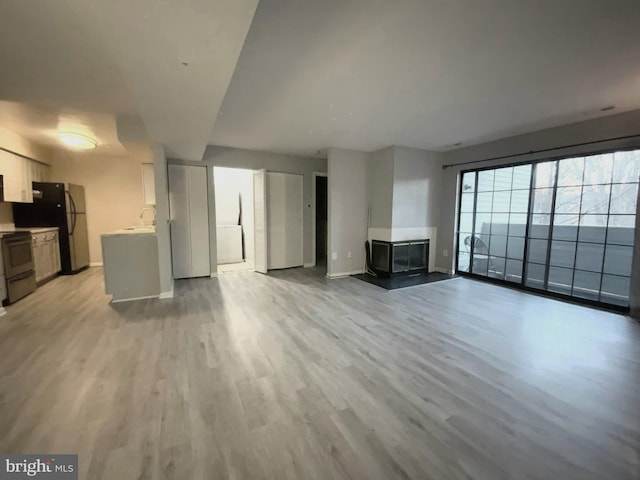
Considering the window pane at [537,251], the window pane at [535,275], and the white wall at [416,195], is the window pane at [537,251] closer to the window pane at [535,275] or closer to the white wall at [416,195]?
the window pane at [535,275]

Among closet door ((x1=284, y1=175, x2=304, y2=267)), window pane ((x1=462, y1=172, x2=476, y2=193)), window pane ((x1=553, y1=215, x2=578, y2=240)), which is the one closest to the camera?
window pane ((x1=553, y1=215, x2=578, y2=240))

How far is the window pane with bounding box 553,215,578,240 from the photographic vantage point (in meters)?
3.95

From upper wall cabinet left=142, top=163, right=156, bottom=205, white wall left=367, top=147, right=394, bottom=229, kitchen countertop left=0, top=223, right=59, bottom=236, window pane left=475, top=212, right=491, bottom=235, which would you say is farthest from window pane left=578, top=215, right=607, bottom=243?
kitchen countertop left=0, top=223, right=59, bottom=236

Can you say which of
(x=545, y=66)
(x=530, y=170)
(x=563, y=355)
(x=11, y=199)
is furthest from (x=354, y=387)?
(x=11, y=199)

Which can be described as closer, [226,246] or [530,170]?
[530,170]

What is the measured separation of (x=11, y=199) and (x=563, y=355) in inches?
292

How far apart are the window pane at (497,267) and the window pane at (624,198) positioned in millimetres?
1606

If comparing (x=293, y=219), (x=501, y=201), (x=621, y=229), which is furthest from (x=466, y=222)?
(x=293, y=219)

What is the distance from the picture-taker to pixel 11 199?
4.14m

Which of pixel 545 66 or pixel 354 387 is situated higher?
pixel 545 66

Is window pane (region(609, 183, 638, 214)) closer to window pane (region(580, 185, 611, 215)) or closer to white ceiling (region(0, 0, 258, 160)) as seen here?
window pane (region(580, 185, 611, 215))

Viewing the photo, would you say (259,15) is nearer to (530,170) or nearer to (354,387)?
(354,387)

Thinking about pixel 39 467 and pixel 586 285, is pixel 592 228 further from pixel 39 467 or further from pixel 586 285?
pixel 39 467

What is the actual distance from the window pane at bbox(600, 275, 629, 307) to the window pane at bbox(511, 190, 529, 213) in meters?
1.40
